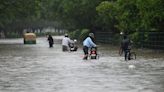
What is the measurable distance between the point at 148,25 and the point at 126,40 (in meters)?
13.7

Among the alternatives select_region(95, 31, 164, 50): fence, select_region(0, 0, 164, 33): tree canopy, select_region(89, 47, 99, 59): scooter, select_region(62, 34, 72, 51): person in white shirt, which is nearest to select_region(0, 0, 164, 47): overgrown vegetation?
select_region(0, 0, 164, 33): tree canopy

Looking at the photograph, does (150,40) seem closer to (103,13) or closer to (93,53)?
(103,13)

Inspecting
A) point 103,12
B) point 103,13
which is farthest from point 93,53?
point 103,13

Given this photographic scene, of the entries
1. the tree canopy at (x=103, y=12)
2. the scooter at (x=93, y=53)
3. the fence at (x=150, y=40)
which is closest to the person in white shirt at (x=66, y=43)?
the tree canopy at (x=103, y=12)

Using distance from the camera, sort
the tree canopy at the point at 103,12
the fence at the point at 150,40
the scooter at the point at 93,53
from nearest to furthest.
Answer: the scooter at the point at 93,53 → the tree canopy at the point at 103,12 → the fence at the point at 150,40

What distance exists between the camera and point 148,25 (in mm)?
46969

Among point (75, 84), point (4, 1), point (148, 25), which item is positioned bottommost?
point (75, 84)

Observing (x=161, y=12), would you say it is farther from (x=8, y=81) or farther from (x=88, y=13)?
(x=88, y=13)

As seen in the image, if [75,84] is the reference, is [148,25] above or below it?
above

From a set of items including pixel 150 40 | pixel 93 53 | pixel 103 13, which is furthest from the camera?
pixel 103 13

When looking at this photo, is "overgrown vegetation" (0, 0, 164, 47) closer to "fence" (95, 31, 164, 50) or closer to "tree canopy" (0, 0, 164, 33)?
"tree canopy" (0, 0, 164, 33)

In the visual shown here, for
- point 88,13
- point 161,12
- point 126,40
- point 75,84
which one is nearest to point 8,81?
point 75,84

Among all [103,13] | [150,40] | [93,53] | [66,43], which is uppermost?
[103,13]

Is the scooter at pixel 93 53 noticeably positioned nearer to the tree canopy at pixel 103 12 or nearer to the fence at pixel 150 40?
the tree canopy at pixel 103 12
